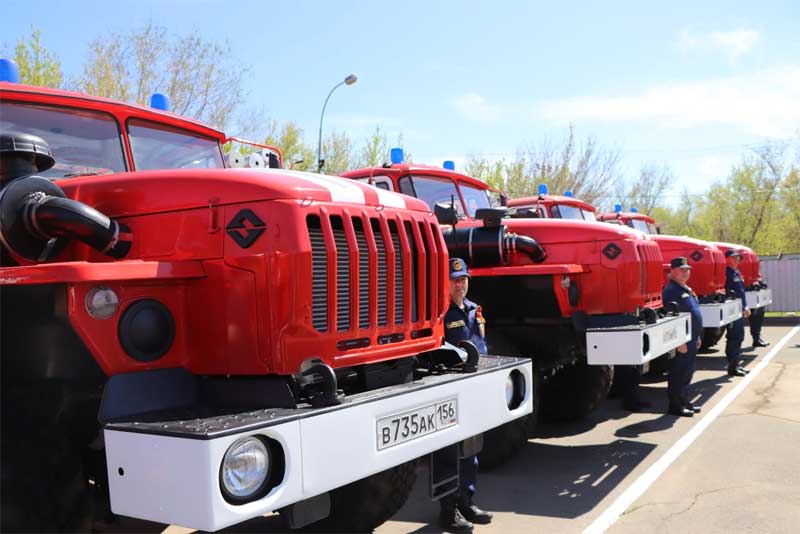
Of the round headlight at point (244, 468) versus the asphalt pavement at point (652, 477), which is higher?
the round headlight at point (244, 468)

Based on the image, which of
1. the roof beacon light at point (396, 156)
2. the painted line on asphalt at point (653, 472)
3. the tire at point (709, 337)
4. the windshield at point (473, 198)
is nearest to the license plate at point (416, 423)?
the painted line on asphalt at point (653, 472)

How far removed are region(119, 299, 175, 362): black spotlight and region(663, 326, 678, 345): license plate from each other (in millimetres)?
4342

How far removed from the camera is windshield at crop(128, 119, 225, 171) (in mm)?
3748

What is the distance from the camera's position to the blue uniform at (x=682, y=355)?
7.27m

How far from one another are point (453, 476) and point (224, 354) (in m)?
1.33

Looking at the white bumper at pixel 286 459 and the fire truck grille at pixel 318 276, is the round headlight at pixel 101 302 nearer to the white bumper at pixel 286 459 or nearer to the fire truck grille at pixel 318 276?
the white bumper at pixel 286 459

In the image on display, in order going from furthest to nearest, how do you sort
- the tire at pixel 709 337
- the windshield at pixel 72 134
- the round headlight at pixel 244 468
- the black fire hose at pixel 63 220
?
the tire at pixel 709 337
the windshield at pixel 72 134
the black fire hose at pixel 63 220
the round headlight at pixel 244 468

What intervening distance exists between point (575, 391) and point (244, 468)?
17.1 feet

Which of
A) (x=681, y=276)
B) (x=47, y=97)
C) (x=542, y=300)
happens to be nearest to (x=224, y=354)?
(x=47, y=97)

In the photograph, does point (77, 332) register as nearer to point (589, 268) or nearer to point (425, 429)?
point (425, 429)

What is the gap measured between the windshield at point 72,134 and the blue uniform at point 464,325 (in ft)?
6.68

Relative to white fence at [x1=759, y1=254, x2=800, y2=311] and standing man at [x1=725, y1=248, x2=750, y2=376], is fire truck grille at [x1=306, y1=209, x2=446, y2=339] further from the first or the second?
white fence at [x1=759, y1=254, x2=800, y2=311]

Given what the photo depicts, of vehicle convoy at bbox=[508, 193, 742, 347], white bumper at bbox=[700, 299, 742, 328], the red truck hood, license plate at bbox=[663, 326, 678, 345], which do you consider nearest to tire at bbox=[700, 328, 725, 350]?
vehicle convoy at bbox=[508, 193, 742, 347]

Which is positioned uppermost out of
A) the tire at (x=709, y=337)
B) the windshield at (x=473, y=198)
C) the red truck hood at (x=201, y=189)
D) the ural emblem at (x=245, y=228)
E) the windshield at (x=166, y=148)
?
the windshield at (x=166, y=148)
